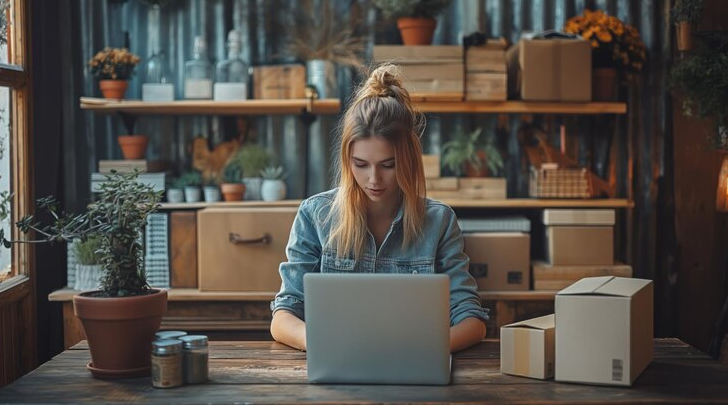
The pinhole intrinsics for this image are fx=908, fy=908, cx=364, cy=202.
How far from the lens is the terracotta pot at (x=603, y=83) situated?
3.76 m

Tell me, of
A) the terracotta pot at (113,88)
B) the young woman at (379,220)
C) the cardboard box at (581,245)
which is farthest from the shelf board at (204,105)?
the young woman at (379,220)

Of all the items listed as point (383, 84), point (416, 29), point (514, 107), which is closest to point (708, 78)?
point (514, 107)

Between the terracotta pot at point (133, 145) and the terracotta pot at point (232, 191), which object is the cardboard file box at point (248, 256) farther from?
the terracotta pot at point (133, 145)

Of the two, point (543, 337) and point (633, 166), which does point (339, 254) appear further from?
point (633, 166)

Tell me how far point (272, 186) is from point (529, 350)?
6.90 feet

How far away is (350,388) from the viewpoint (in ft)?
5.97

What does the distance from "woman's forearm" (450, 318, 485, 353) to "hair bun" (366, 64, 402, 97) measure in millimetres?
632

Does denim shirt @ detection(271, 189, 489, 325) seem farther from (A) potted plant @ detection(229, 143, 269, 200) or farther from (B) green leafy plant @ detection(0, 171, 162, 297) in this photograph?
(A) potted plant @ detection(229, 143, 269, 200)

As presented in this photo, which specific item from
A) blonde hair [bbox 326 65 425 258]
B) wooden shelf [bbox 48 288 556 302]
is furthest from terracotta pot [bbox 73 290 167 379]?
wooden shelf [bbox 48 288 556 302]

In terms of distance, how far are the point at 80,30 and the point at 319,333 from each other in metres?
2.62

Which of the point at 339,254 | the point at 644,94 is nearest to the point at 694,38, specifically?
the point at 644,94

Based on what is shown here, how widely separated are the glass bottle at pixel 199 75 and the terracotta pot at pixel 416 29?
0.82 meters

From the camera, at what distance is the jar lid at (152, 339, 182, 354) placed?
5.99ft

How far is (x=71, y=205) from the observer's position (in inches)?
154
